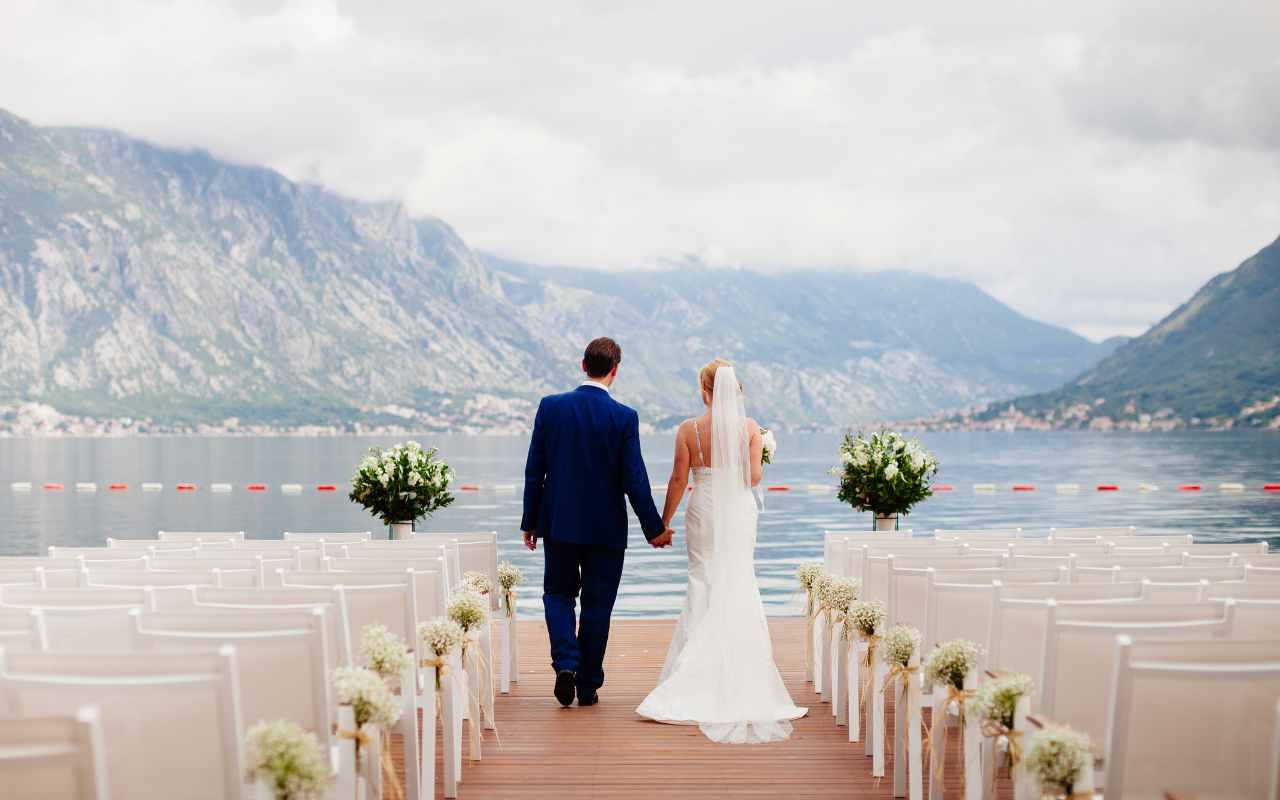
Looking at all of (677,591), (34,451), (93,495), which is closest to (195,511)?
(93,495)

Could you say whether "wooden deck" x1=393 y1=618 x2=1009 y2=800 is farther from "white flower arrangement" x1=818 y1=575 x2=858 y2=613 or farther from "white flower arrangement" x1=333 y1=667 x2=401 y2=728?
"white flower arrangement" x1=333 y1=667 x2=401 y2=728

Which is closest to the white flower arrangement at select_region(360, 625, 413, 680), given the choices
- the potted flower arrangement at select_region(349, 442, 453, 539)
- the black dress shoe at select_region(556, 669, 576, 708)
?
the black dress shoe at select_region(556, 669, 576, 708)

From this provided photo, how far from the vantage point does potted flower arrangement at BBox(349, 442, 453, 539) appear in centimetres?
1044

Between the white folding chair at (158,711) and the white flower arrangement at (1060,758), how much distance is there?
2087 mm

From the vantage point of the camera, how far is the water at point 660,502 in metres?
32.2

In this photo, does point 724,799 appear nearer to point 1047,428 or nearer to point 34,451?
point 34,451

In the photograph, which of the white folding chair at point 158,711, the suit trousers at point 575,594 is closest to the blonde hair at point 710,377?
the suit trousers at point 575,594

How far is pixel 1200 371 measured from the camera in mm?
165000

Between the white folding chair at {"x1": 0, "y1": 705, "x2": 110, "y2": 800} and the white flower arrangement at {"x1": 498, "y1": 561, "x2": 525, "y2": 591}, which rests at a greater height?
the white folding chair at {"x1": 0, "y1": 705, "x2": 110, "y2": 800}

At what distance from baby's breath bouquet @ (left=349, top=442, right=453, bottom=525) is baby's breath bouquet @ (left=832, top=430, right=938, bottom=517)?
3.27 m

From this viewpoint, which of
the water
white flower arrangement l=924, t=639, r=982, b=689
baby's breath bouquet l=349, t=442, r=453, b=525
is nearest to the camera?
white flower arrangement l=924, t=639, r=982, b=689

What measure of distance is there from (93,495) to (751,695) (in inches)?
2214

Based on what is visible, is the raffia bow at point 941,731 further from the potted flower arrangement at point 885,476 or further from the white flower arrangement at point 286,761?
the potted flower arrangement at point 885,476

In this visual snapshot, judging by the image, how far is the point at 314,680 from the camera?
13.9 ft
